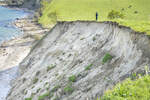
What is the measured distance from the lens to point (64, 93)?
1756 cm

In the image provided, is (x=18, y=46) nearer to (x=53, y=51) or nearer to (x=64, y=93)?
(x=53, y=51)

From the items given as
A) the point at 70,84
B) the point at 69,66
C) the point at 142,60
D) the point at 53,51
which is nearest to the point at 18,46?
the point at 53,51

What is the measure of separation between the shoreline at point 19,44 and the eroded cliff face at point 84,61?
35.7 feet

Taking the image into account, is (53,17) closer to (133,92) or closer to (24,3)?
(24,3)

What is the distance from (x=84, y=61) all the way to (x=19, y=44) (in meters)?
38.7

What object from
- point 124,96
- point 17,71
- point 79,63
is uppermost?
point 124,96

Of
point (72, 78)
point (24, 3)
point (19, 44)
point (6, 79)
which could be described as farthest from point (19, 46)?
point (24, 3)

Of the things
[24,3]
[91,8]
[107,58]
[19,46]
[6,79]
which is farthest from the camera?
[24,3]

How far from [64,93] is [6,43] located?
4246cm

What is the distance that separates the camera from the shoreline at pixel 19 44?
42.3m

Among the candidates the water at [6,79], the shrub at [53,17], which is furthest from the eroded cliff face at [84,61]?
the shrub at [53,17]

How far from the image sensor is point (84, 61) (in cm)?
2011

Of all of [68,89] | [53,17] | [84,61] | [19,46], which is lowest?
[19,46]

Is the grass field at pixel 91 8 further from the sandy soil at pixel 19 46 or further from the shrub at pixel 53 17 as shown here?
the sandy soil at pixel 19 46
